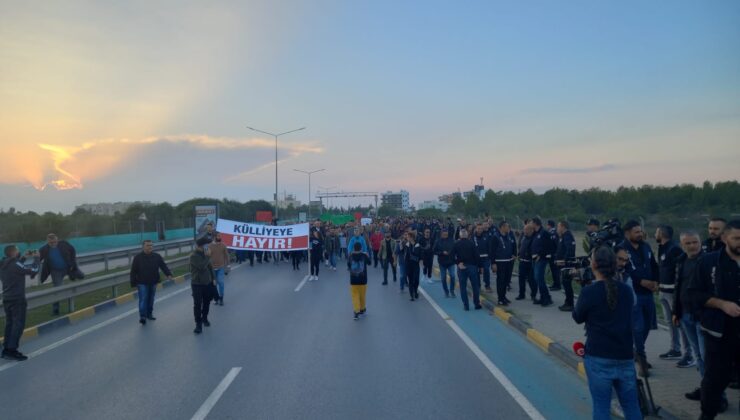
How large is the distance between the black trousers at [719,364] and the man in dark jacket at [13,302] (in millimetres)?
9267

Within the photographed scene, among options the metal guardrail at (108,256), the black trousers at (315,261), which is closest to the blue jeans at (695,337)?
the black trousers at (315,261)

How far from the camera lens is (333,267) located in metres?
23.0

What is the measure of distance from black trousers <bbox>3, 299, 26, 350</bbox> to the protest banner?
10.5 m

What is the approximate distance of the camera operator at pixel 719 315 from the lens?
469 cm

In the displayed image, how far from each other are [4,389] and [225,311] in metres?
5.65

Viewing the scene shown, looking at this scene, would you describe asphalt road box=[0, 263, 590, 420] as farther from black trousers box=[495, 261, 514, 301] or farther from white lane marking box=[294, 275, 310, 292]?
white lane marking box=[294, 275, 310, 292]

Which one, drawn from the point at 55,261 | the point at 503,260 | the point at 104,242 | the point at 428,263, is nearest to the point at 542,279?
the point at 503,260

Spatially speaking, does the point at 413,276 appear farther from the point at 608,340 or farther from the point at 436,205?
the point at 436,205

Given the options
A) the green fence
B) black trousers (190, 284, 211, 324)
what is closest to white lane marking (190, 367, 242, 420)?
black trousers (190, 284, 211, 324)

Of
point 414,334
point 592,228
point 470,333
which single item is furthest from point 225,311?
point 592,228

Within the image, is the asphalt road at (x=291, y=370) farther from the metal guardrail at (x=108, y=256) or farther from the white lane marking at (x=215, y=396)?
the metal guardrail at (x=108, y=256)

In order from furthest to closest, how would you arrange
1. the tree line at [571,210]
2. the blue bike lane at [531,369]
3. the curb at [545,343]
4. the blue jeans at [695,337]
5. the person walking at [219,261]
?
the tree line at [571,210], the person walking at [219,261], the curb at [545,343], the blue jeans at [695,337], the blue bike lane at [531,369]

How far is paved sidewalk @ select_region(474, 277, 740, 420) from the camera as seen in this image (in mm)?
5609

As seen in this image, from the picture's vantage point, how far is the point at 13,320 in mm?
8539
